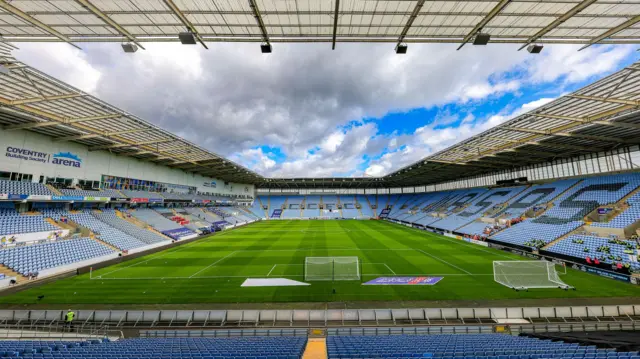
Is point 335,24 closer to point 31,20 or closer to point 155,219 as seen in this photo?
point 31,20

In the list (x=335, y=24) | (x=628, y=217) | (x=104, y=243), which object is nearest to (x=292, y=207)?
(x=104, y=243)

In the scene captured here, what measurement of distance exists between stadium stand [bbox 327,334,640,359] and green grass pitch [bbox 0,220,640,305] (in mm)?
6013

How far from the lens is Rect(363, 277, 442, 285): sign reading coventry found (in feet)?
54.4

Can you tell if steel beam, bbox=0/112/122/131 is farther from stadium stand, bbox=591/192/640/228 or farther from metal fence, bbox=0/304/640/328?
stadium stand, bbox=591/192/640/228

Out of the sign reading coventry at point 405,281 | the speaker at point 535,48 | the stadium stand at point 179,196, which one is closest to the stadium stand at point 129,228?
the stadium stand at point 179,196

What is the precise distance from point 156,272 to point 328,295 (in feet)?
45.9

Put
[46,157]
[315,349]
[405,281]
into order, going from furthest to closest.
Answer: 1. [46,157]
2. [405,281]
3. [315,349]

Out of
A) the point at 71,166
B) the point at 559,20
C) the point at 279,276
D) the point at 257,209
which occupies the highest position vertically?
the point at 559,20

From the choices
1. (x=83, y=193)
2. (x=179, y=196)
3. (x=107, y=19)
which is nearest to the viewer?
(x=107, y=19)

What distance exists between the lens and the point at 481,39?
23.9ft

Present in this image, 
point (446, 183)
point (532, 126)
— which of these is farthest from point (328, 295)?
point (446, 183)

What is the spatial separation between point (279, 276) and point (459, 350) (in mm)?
13321

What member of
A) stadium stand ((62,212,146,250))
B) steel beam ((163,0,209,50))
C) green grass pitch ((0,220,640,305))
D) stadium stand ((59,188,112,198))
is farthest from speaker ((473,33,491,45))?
Result: stadium stand ((59,188,112,198))

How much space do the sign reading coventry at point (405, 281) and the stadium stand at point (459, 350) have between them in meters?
7.71
